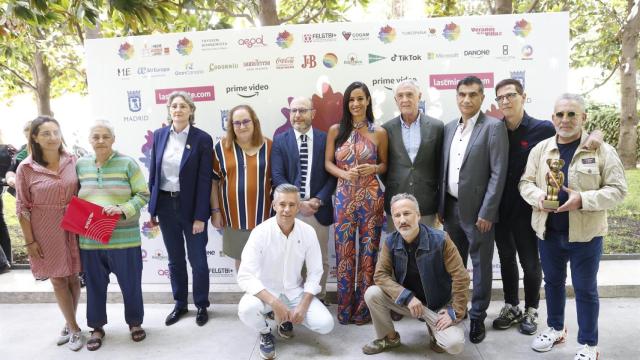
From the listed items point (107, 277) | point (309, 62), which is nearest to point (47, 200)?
point (107, 277)

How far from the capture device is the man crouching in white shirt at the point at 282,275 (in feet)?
9.56

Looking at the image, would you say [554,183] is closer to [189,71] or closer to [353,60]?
[353,60]

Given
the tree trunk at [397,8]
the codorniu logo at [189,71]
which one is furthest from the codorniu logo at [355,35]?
the tree trunk at [397,8]

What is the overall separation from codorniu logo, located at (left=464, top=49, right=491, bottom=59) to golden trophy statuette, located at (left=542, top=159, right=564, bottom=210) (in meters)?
1.48

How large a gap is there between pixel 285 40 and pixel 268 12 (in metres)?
1.28

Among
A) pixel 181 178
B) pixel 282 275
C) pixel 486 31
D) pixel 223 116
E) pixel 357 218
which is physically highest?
pixel 486 31

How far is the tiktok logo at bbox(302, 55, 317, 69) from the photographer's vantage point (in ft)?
12.6

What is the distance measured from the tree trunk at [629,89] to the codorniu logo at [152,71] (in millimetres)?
5965

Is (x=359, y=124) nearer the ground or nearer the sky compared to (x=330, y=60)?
nearer the ground

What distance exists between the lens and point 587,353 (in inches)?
105

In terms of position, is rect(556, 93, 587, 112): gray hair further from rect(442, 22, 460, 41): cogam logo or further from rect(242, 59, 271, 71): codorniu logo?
rect(242, 59, 271, 71): codorniu logo

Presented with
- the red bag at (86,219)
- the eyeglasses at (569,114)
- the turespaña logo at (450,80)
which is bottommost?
the red bag at (86,219)

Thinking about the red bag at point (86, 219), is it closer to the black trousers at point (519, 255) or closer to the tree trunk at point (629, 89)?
the black trousers at point (519, 255)

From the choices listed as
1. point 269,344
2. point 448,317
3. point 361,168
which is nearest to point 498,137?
point 361,168
